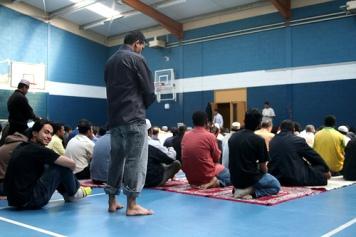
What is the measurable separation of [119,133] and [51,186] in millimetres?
879

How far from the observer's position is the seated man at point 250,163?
398cm

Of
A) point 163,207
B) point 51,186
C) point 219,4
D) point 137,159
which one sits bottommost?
point 163,207

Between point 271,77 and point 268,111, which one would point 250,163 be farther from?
point 271,77

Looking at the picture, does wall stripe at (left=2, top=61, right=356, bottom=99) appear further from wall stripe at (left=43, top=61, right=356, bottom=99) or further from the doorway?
the doorway

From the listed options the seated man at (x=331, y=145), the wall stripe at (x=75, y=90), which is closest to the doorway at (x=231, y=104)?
the wall stripe at (x=75, y=90)

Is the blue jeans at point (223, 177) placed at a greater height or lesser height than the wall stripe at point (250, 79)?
lesser

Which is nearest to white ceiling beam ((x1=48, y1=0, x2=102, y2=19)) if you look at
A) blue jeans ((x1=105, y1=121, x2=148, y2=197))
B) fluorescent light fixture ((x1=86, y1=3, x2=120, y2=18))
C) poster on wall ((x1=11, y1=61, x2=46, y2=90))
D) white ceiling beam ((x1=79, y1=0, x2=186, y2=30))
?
fluorescent light fixture ((x1=86, y1=3, x2=120, y2=18))

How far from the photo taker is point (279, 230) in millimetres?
2832

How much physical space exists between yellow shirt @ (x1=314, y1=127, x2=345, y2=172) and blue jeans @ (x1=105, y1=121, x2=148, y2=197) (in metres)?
3.82

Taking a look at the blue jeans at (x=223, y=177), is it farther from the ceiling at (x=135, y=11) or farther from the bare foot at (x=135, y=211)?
the ceiling at (x=135, y=11)

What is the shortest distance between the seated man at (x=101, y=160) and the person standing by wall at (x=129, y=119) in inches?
67.3

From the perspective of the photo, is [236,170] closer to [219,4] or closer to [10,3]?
[219,4]

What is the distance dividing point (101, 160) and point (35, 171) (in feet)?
5.34

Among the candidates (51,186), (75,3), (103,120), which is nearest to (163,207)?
(51,186)
